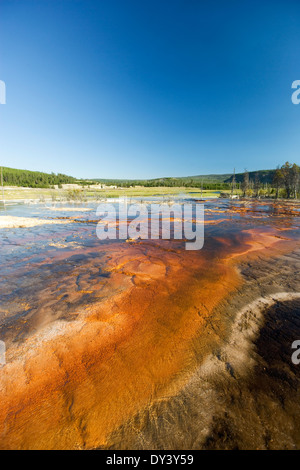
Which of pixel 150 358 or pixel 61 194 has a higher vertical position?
pixel 61 194

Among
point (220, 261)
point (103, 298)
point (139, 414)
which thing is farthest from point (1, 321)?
point (220, 261)

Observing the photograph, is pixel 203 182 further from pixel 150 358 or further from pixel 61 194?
pixel 150 358

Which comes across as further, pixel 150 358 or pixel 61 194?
pixel 61 194

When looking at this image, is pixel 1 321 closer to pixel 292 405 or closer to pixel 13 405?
pixel 13 405

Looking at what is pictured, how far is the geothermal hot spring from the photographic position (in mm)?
1863

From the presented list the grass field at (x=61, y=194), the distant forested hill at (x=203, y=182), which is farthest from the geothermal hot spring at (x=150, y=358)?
the distant forested hill at (x=203, y=182)

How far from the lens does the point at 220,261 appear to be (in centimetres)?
652

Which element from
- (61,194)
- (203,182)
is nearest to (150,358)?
(61,194)

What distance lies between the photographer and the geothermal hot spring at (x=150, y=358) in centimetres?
186

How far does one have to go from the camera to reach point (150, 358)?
8.87 feet

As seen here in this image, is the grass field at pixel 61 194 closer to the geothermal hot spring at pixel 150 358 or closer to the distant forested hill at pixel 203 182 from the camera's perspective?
the distant forested hill at pixel 203 182

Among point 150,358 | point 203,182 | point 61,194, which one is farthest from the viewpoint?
point 203,182

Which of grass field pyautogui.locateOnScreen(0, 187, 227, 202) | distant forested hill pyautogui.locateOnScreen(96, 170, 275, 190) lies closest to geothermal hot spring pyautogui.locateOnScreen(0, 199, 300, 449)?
grass field pyautogui.locateOnScreen(0, 187, 227, 202)
